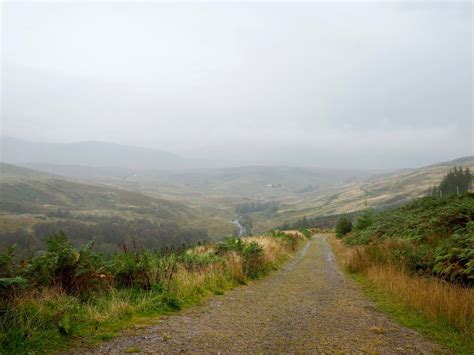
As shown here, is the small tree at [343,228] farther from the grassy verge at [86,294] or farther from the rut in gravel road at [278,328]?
the grassy verge at [86,294]

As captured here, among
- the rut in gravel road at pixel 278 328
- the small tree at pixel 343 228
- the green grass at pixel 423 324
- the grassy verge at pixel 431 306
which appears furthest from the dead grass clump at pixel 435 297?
the small tree at pixel 343 228

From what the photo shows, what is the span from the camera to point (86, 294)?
7402mm

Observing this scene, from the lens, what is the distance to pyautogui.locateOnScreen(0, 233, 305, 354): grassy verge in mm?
5098

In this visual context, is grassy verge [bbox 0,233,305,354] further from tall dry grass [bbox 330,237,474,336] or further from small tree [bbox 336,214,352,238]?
small tree [bbox 336,214,352,238]

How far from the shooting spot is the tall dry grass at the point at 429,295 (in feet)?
21.4

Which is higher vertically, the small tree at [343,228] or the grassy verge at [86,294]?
the grassy verge at [86,294]

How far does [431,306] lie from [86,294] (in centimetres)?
838

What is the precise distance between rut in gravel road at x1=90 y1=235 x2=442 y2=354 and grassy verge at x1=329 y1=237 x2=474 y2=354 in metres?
0.40

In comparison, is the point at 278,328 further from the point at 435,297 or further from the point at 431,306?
the point at 435,297

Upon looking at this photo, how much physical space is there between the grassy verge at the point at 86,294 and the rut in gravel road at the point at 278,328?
1.95 feet

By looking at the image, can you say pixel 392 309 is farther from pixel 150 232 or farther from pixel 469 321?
pixel 150 232

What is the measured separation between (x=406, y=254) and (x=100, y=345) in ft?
36.7

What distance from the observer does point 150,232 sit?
13112 centimetres

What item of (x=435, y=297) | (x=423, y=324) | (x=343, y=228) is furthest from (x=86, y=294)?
(x=343, y=228)
